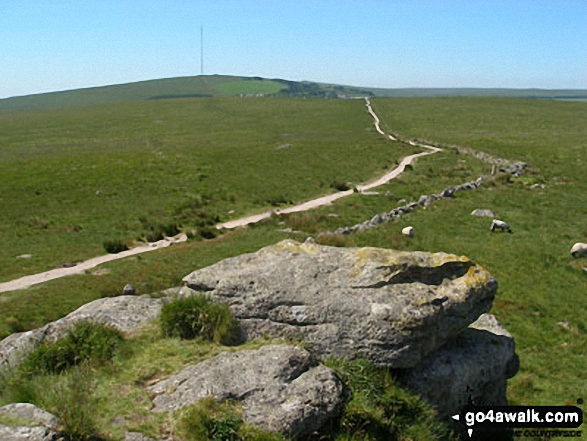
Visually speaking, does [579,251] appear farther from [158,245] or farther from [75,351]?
[75,351]

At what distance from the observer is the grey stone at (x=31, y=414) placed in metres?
7.82

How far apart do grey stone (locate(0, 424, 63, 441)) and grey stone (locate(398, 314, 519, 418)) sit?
682 cm

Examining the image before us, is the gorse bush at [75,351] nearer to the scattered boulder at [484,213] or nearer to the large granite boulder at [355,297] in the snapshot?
the large granite boulder at [355,297]

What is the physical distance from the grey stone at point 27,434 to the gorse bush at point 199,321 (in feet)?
13.7

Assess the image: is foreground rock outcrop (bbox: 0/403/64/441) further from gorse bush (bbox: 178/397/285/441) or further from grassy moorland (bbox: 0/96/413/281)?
grassy moorland (bbox: 0/96/413/281)

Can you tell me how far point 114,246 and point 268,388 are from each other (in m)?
22.3

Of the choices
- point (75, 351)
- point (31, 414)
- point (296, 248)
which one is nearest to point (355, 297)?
point (296, 248)

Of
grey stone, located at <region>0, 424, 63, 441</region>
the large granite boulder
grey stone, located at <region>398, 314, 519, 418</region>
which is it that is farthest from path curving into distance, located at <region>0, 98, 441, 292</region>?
grey stone, located at <region>398, 314, 519, 418</region>

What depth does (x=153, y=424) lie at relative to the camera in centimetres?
878

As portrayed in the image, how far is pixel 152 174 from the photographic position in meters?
56.5

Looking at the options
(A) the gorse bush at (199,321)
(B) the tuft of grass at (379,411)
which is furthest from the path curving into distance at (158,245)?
(B) the tuft of grass at (379,411)

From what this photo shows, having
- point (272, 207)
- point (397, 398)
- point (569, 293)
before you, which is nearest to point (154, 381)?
point (397, 398)

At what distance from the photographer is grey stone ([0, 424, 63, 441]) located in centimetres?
730

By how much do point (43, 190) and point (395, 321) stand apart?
1796 inches
